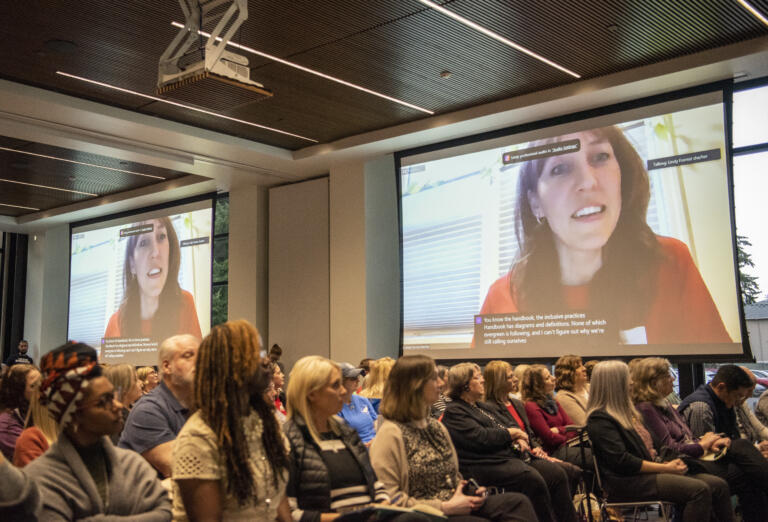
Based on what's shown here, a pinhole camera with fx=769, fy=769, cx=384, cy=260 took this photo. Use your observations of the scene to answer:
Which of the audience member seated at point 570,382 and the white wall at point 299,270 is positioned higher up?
the white wall at point 299,270

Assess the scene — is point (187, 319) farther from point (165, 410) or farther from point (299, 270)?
point (165, 410)

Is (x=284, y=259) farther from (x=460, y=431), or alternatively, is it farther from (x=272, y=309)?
(x=460, y=431)

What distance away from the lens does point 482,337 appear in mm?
9039

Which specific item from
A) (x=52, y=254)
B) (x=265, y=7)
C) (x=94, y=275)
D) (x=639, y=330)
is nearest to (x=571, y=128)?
(x=639, y=330)

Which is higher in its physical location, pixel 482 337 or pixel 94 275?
pixel 94 275

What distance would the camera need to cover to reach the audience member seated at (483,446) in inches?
173

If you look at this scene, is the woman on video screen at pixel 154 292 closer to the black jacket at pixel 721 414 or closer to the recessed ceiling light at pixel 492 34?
the recessed ceiling light at pixel 492 34

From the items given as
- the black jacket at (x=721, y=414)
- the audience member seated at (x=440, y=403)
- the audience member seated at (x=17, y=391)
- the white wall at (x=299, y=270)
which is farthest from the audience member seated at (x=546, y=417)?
the white wall at (x=299, y=270)

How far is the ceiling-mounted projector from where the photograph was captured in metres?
5.46

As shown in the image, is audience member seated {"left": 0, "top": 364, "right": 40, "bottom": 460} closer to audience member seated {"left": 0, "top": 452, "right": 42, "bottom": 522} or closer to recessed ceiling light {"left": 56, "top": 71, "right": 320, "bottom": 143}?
audience member seated {"left": 0, "top": 452, "right": 42, "bottom": 522}

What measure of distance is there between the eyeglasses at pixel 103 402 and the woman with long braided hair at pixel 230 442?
0.22 meters

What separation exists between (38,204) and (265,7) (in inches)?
357

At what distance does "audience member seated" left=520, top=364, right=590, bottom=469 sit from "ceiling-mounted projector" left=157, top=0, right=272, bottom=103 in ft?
9.58

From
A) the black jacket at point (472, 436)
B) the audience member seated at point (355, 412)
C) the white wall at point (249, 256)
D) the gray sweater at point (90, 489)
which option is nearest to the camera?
the gray sweater at point (90, 489)
